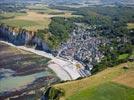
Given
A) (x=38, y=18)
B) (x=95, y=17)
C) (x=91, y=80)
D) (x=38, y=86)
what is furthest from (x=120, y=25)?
(x=91, y=80)

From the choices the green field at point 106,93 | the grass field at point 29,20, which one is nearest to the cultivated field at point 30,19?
the grass field at point 29,20

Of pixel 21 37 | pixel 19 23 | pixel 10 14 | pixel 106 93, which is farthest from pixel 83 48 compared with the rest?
pixel 10 14

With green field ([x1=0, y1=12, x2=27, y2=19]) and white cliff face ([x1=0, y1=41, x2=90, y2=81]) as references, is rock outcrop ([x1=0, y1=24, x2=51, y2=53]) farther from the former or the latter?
green field ([x1=0, y1=12, x2=27, y2=19])

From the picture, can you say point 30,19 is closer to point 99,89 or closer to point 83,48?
point 83,48

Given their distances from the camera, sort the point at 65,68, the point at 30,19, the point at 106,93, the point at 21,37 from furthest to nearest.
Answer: the point at 30,19
the point at 21,37
the point at 65,68
the point at 106,93

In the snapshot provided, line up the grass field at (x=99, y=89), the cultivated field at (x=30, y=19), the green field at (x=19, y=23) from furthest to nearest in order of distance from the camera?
the cultivated field at (x=30, y=19), the green field at (x=19, y=23), the grass field at (x=99, y=89)

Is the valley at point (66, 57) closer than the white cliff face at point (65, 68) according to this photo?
Yes

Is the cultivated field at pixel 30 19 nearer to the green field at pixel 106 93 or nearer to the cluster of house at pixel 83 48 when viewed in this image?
the cluster of house at pixel 83 48

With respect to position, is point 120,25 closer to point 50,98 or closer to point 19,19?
point 19,19

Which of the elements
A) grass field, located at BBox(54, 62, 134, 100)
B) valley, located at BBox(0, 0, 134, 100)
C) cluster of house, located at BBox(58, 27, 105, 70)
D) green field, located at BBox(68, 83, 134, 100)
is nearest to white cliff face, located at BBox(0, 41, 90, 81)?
valley, located at BBox(0, 0, 134, 100)
